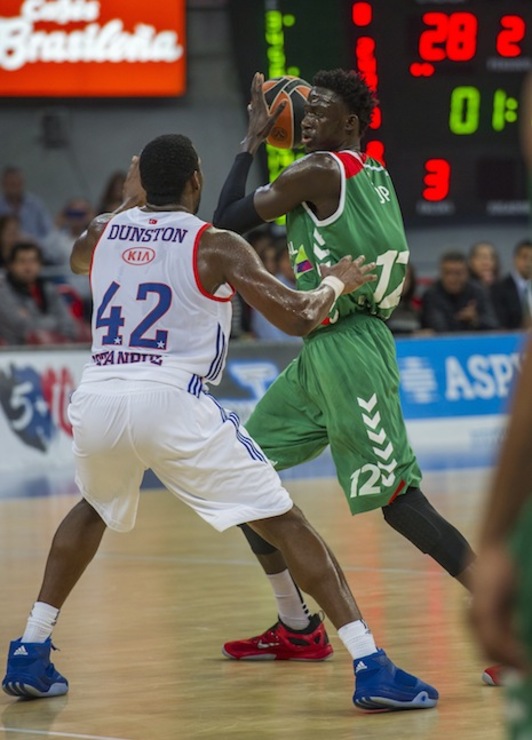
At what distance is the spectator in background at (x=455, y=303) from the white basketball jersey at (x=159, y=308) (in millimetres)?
10008

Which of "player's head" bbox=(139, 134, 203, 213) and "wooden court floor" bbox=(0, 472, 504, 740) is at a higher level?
"player's head" bbox=(139, 134, 203, 213)

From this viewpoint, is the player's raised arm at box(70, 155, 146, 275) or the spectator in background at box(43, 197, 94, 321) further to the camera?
the spectator in background at box(43, 197, 94, 321)

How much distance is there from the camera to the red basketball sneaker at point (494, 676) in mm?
5219

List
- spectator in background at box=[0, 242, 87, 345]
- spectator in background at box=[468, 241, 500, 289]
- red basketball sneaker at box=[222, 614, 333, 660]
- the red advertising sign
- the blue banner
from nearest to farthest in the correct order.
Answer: red basketball sneaker at box=[222, 614, 333, 660] < spectator in background at box=[0, 242, 87, 345] < the blue banner < the red advertising sign < spectator in background at box=[468, 241, 500, 289]

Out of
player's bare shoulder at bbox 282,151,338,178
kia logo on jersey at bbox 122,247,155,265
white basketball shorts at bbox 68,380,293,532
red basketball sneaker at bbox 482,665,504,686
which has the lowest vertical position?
red basketball sneaker at bbox 482,665,504,686

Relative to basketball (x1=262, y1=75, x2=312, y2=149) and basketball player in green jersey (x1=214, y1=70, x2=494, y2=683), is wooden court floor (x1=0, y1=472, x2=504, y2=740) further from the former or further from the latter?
basketball (x1=262, y1=75, x2=312, y2=149)

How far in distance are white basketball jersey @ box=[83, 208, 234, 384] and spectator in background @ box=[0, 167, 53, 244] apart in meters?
10.6

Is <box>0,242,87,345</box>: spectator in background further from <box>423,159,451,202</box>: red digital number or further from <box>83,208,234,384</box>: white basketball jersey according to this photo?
<box>83,208,234,384</box>: white basketball jersey

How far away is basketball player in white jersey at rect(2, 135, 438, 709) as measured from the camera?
15.9ft

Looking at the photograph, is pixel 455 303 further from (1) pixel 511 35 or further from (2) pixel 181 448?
(2) pixel 181 448

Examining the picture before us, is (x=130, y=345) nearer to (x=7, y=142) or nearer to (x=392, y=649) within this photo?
(x=392, y=649)

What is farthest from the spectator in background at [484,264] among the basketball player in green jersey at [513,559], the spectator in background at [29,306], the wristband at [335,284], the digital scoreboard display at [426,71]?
the basketball player in green jersey at [513,559]

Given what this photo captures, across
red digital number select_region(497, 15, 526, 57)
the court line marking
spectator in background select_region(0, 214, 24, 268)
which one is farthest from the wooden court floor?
red digital number select_region(497, 15, 526, 57)

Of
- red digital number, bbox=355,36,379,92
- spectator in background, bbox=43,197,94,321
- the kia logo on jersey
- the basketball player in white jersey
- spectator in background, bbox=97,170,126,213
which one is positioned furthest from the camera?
spectator in background, bbox=43,197,94,321
